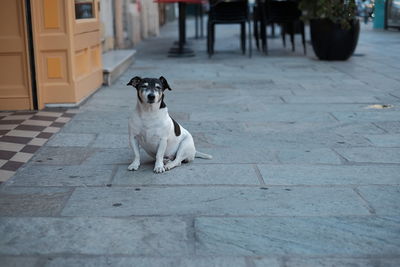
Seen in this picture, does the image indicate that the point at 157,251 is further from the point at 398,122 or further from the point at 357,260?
the point at 398,122

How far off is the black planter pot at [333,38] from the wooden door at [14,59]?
5768mm

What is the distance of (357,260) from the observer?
9.04ft

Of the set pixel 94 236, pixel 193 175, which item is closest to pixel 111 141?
pixel 193 175

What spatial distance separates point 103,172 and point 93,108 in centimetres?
249

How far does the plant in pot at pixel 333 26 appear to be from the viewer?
10.0m

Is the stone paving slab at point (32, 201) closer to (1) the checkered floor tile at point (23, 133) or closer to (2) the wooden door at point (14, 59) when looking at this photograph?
(1) the checkered floor tile at point (23, 133)

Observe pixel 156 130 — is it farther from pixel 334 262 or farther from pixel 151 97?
pixel 334 262

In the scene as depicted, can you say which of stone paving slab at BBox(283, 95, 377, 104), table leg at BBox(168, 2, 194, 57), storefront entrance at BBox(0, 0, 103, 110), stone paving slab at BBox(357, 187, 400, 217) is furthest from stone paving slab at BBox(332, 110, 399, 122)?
table leg at BBox(168, 2, 194, 57)

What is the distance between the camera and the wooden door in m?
6.13

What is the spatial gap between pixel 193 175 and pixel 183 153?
0.74ft

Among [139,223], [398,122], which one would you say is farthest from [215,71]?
[139,223]

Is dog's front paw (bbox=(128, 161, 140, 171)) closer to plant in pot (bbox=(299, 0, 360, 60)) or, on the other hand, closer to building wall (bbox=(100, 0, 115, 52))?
plant in pot (bbox=(299, 0, 360, 60))

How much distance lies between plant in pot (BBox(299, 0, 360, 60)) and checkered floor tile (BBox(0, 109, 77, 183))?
5.47 meters

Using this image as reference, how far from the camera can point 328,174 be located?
4.15 meters
